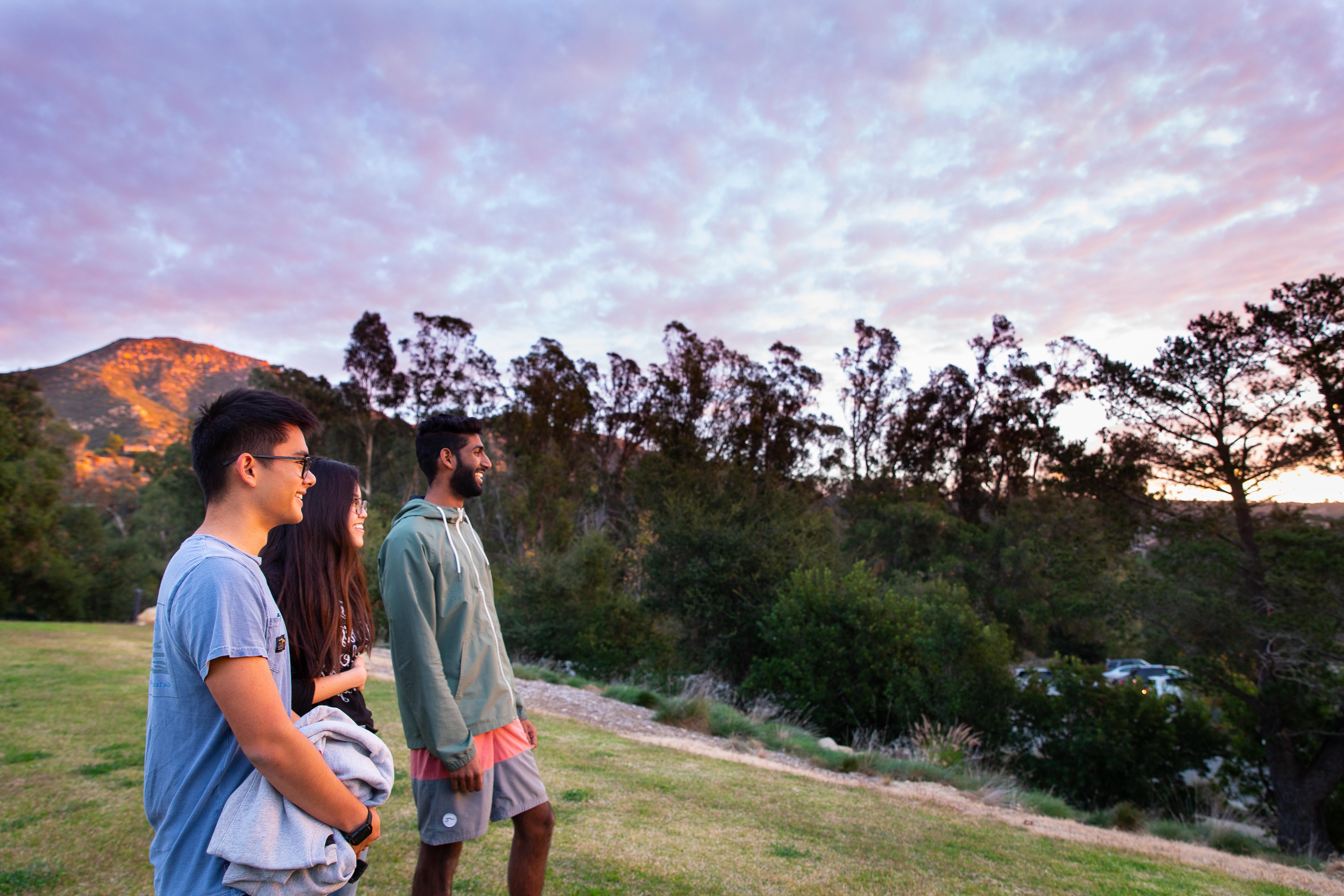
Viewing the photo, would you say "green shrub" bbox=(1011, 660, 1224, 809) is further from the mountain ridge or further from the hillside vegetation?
the mountain ridge

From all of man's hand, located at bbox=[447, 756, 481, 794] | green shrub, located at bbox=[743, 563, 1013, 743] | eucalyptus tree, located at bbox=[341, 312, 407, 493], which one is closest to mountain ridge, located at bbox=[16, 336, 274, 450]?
eucalyptus tree, located at bbox=[341, 312, 407, 493]

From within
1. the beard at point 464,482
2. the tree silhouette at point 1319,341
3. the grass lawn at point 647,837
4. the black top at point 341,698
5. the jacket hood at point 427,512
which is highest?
the tree silhouette at point 1319,341

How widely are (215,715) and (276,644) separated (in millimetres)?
153

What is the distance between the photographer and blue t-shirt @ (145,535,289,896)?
1345 mm

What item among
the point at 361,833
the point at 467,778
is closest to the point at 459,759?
the point at 467,778

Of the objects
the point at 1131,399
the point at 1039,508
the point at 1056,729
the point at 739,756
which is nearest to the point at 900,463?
the point at 1039,508

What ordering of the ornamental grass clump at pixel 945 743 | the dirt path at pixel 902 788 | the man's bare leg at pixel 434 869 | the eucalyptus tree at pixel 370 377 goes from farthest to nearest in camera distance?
the eucalyptus tree at pixel 370 377, the ornamental grass clump at pixel 945 743, the dirt path at pixel 902 788, the man's bare leg at pixel 434 869

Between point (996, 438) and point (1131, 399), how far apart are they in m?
20.3

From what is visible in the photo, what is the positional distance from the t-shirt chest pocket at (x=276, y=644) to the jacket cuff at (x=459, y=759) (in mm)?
1069

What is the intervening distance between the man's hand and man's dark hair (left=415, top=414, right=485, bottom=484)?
1.08 meters

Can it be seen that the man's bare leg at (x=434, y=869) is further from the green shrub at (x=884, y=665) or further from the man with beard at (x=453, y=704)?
the green shrub at (x=884, y=665)

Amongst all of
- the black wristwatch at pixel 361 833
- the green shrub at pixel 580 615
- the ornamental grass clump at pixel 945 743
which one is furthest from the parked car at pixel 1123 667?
the black wristwatch at pixel 361 833

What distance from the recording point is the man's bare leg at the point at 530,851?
8.57 feet

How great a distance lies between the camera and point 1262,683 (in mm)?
13609
